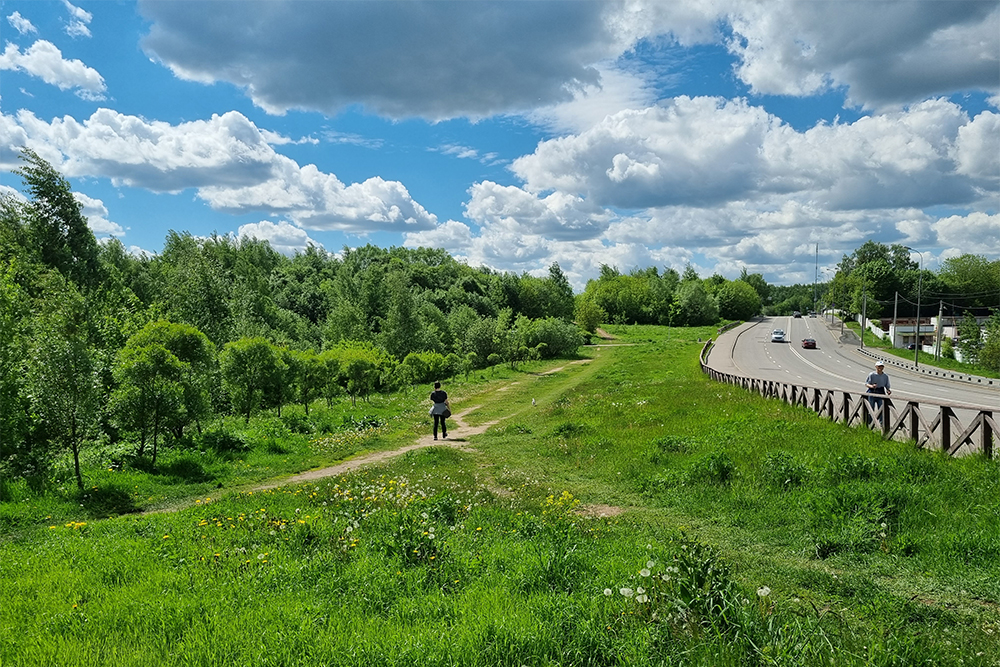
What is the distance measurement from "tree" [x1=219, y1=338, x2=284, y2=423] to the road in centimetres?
2005

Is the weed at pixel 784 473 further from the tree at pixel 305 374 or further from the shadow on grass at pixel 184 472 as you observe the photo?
the tree at pixel 305 374

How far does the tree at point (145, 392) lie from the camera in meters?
14.4

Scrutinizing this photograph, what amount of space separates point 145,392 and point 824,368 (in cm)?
4700

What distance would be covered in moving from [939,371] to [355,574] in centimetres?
5188

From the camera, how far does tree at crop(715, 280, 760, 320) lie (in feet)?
434

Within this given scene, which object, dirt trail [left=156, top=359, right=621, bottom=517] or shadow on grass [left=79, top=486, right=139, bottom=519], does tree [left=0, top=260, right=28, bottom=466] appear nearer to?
shadow on grass [left=79, top=486, right=139, bottom=519]

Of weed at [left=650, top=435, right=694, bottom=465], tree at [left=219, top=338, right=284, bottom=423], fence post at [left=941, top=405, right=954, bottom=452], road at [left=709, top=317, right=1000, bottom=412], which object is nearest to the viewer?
fence post at [left=941, top=405, right=954, bottom=452]

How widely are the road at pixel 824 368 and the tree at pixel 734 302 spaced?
1703 inches

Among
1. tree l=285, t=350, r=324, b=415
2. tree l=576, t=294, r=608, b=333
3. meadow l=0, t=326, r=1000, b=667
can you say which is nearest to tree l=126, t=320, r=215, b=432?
meadow l=0, t=326, r=1000, b=667

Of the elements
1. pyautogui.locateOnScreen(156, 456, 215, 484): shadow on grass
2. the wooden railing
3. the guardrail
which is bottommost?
the guardrail

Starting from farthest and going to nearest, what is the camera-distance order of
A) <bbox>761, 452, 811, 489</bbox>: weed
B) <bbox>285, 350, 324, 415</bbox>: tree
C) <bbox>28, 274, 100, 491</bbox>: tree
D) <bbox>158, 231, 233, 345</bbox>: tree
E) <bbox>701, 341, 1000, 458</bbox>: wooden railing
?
1. <bbox>158, 231, 233, 345</bbox>: tree
2. <bbox>285, 350, 324, 415</bbox>: tree
3. <bbox>28, 274, 100, 491</bbox>: tree
4. <bbox>701, 341, 1000, 458</bbox>: wooden railing
5. <bbox>761, 452, 811, 489</bbox>: weed

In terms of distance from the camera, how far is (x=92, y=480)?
1228 cm

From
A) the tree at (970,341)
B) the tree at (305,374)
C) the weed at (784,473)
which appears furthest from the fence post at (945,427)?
the tree at (970,341)

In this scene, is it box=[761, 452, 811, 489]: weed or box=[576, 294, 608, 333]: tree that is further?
box=[576, 294, 608, 333]: tree
